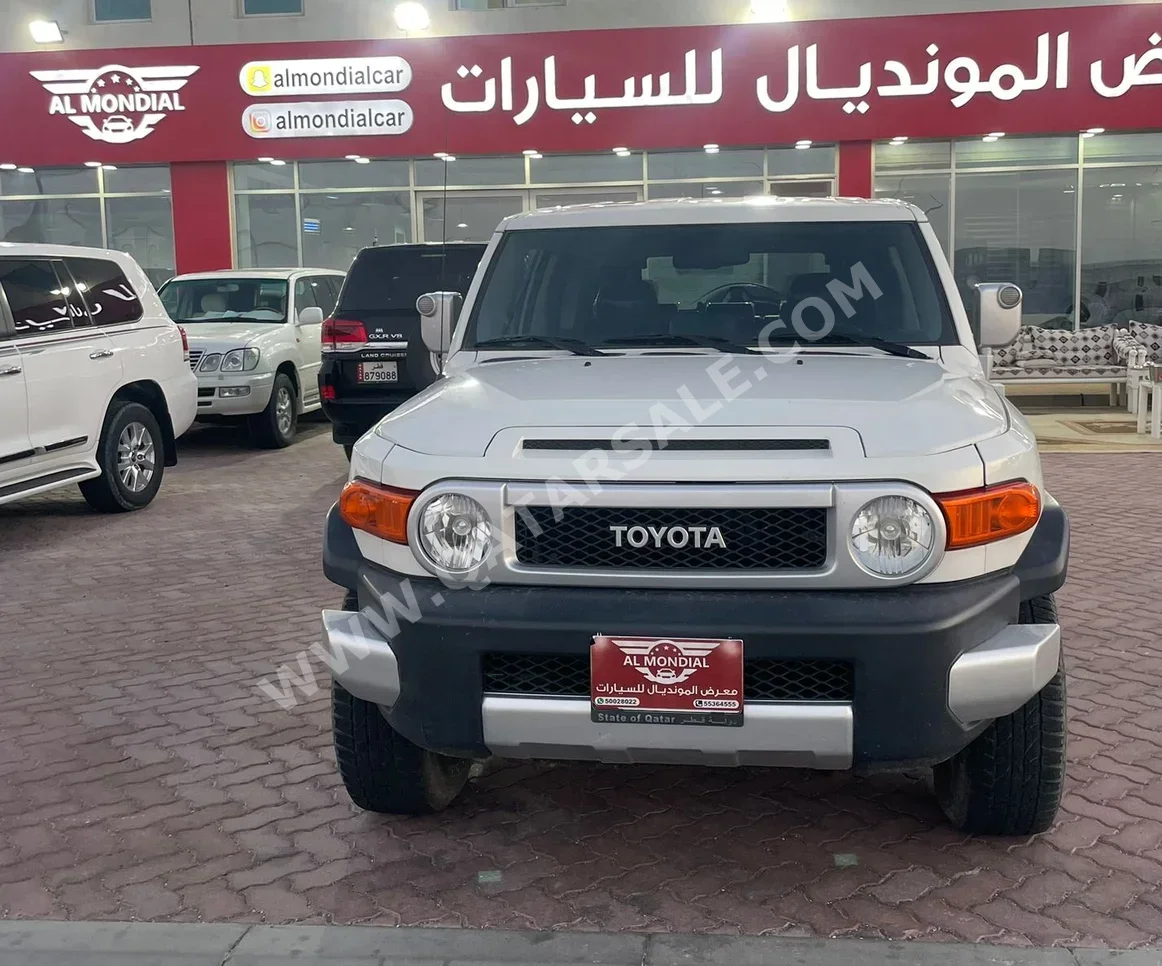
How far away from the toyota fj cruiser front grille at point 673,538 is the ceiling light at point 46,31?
59.8ft

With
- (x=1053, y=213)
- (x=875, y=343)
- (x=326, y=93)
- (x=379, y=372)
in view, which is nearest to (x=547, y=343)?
(x=875, y=343)

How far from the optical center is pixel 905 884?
10.6 feet

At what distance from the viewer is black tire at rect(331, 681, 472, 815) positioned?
11.2 feet

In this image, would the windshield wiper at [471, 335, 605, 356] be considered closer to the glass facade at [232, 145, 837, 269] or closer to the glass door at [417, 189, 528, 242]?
the glass facade at [232, 145, 837, 269]

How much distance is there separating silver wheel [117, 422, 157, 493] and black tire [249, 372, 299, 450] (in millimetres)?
2923

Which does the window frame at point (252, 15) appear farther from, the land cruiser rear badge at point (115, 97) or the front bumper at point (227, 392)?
the front bumper at point (227, 392)

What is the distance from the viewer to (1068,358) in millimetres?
14617

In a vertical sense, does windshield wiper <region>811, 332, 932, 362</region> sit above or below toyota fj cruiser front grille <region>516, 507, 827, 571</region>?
above

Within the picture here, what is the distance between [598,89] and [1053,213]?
6.55 metres

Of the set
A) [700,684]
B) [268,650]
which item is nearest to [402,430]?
[700,684]

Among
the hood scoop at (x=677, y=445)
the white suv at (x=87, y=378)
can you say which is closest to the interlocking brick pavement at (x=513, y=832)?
the hood scoop at (x=677, y=445)

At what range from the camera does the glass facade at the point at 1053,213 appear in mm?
17016

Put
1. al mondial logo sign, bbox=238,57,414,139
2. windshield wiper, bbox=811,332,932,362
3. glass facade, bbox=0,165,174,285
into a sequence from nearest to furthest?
windshield wiper, bbox=811,332,932,362 < al mondial logo sign, bbox=238,57,414,139 < glass facade, bbox=0,165,174,285

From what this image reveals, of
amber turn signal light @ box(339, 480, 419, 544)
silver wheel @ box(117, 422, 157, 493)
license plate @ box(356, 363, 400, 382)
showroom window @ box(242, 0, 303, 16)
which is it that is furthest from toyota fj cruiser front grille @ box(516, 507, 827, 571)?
showroom window @ box(242, 0, 303, 16)
